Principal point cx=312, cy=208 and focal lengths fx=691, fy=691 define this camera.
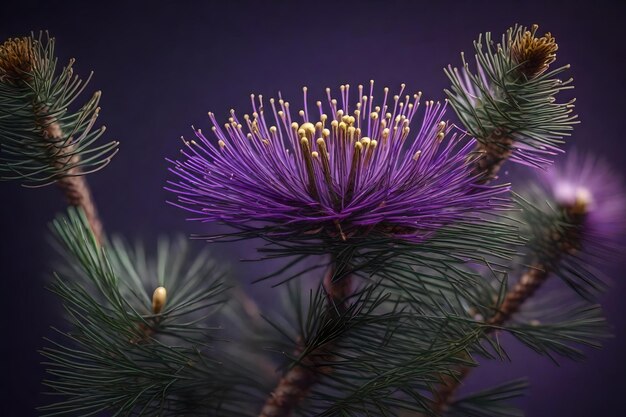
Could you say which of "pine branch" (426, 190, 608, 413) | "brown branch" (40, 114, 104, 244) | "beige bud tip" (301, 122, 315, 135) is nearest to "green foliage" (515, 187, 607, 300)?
"pine branch" (426, 190, 608, 413)

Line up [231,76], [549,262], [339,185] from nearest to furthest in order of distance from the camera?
[339,185], [549,262], [231,76]

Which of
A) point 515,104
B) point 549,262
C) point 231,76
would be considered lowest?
point 549,262

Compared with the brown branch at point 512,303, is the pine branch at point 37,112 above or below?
above

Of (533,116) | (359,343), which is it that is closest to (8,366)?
(359,343)

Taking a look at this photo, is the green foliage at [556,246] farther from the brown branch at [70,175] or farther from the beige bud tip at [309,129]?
the brown branch at [70,175]

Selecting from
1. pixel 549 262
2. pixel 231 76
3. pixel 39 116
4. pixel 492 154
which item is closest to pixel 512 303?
pixel 549 262

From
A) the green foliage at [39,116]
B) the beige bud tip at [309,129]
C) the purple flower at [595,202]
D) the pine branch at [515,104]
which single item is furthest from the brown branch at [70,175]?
the purple flower at [595,202]

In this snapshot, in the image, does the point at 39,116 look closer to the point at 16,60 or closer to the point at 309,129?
the point at 16,60
